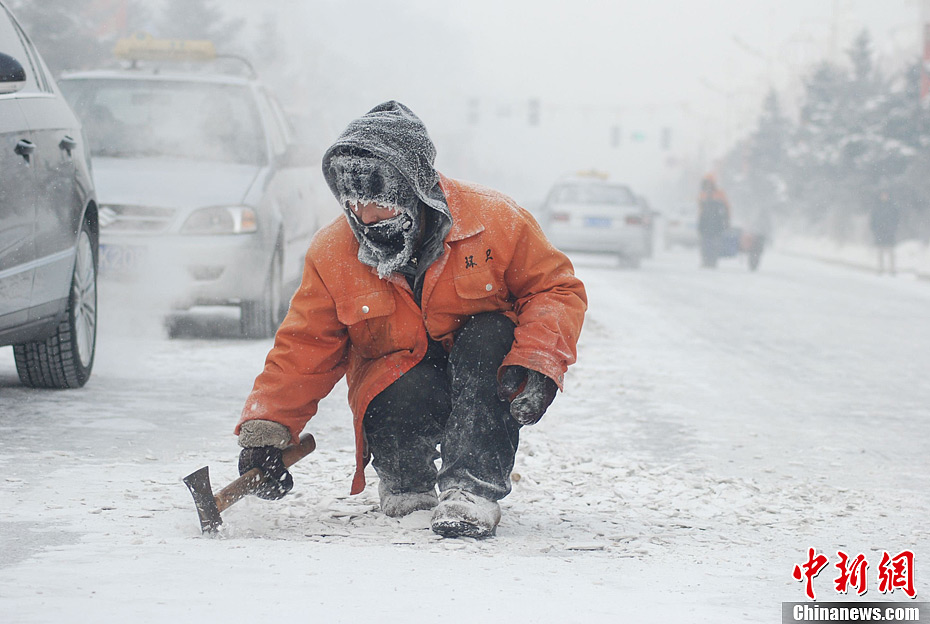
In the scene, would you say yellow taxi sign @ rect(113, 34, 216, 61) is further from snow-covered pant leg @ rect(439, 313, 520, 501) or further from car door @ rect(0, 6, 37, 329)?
snow-covered pant leg @ rect(439, 313, 520, 501)

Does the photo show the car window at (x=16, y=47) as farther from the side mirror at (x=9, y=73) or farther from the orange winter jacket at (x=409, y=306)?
the orange winter jacket at (x=409, y=306)

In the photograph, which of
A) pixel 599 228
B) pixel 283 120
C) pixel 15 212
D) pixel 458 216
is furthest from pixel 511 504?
pixel 599 228

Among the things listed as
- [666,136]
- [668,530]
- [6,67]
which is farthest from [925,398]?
[666,136]

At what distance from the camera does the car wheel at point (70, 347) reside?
5.76 metres

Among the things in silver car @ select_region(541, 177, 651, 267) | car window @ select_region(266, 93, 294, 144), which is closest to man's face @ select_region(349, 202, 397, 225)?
car window @ select_region(266, 93, 294, 144)

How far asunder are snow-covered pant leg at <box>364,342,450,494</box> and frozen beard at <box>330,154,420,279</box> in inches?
13.3

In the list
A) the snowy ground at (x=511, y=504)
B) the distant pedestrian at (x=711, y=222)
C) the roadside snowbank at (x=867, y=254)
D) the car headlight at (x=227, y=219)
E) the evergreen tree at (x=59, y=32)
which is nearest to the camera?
the snowy ground at (x=511, y=504)

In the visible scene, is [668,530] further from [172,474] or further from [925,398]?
[925,398]

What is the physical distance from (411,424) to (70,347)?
2.65 m

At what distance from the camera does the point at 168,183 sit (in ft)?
26.6

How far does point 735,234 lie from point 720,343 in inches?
551

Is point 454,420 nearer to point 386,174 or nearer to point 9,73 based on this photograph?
point 386,174

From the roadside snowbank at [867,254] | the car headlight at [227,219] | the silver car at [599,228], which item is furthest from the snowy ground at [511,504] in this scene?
the roadside snowbank at [867,254]

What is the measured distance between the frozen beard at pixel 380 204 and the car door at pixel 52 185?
2.23 m
